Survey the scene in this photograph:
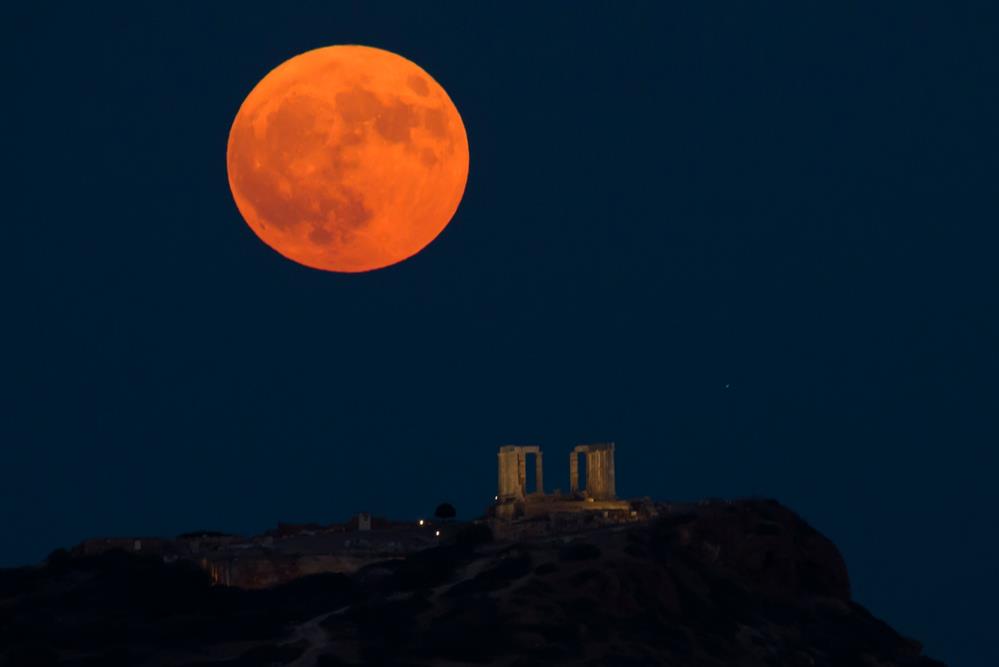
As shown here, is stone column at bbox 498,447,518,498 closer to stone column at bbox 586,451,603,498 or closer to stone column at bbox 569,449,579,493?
stone column at bbox 569,449,579,493

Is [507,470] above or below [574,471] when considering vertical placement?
below

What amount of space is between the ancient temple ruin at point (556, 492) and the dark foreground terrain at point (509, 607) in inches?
332

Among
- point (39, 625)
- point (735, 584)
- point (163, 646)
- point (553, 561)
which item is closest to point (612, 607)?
point (553, 561)

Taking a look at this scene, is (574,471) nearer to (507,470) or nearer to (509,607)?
(507,470)

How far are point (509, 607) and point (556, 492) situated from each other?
100.0 feet

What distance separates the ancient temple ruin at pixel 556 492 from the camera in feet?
429

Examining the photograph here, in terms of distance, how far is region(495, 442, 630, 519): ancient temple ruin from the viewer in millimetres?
130625

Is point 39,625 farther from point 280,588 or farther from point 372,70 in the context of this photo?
point 372,70

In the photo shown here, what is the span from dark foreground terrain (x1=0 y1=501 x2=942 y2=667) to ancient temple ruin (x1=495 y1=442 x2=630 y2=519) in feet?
27.7

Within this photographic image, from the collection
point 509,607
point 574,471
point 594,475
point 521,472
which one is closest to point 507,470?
point 521,472

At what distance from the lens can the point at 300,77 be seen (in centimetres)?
11744

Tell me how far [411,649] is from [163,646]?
1317 centimetres

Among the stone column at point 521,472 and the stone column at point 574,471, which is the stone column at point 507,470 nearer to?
the stone column at point 521,472

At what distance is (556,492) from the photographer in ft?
445
